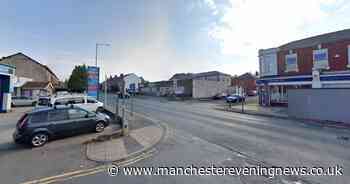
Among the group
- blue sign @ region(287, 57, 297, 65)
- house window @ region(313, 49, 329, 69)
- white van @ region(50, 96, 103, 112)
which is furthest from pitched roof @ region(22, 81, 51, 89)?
house window @ region(313, 49, 329, 69)

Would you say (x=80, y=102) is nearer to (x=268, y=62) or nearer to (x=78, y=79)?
(x=268, y=62)

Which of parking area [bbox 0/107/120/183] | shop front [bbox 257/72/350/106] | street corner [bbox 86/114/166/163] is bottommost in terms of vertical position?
parking area [bbox 0/107/120/183]

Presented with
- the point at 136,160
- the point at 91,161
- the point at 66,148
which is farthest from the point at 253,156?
the point at 66,148

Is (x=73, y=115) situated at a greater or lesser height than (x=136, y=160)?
greater

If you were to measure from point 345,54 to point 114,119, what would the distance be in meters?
24.3

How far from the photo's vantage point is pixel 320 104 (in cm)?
1471

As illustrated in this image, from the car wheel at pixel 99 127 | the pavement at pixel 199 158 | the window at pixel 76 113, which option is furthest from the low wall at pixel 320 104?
the window at pixel 76 113

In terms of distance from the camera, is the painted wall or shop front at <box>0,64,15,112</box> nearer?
shop front at <box>0,64,15,112</box>

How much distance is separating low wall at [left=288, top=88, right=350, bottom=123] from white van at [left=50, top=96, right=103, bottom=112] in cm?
1706

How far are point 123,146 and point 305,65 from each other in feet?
80.6

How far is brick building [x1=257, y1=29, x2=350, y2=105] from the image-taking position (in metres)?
20.6

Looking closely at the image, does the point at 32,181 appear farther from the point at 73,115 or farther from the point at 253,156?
the point at 253,156

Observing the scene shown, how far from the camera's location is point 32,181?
4797mm

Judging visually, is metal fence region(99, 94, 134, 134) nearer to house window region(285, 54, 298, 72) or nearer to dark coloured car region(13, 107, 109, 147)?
dark coloured car region(13, 107, 109, 147)
